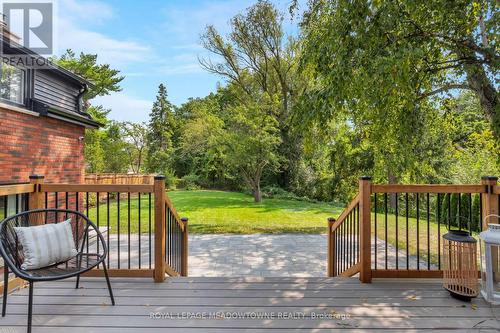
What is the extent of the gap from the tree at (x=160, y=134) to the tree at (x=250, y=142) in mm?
11007

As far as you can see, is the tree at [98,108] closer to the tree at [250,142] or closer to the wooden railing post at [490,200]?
the tree at [250,142]

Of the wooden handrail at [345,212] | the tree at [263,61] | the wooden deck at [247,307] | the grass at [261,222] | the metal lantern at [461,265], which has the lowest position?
the grass at [261,222]

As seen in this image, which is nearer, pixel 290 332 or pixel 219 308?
pixel 290 332

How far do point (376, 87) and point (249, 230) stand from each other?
5634 mm

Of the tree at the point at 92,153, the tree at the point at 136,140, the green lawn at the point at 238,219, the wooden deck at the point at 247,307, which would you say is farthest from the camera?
the tree at the point at 136,140

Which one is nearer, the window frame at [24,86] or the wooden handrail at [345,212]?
the wooden handrail at [345,212]

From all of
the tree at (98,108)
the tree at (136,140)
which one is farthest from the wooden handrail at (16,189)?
the tree at (136,140)

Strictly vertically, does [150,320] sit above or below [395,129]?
below

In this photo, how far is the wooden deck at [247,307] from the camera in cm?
206

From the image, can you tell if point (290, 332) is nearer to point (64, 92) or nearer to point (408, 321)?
point (408, 321)

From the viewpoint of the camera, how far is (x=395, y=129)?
16.1 feet

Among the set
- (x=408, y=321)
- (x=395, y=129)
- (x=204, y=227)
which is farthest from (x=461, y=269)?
(x=204, y=227)

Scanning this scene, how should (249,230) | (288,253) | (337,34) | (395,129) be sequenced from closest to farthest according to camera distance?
(337,34)
(395,129)
(288,253)
(249,230)

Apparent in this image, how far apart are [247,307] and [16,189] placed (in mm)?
2333
